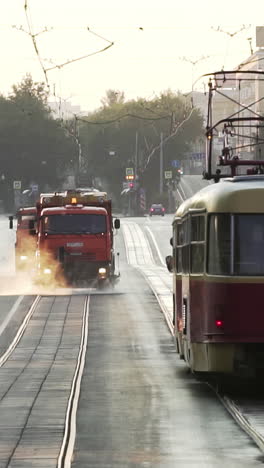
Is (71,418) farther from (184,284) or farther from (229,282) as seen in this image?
(184,284)

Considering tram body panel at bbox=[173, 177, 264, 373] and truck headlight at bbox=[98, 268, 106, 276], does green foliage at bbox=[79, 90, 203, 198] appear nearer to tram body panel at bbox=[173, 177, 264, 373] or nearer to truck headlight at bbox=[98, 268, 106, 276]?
truck headlight at bbox=[98, 268, 106, 276]

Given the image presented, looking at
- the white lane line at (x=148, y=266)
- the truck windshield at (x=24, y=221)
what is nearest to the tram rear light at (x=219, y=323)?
the white lane line at (x=148, y=266)

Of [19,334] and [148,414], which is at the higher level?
[148,414]

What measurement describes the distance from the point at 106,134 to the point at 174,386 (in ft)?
510

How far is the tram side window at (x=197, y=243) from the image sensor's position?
1923 cm

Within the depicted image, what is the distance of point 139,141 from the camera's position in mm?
172000

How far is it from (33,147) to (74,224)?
117843 millimetres

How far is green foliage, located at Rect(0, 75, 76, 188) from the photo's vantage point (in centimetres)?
16338

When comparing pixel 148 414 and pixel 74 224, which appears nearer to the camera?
pixel 148 414

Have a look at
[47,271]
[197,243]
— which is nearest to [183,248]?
[197,243]

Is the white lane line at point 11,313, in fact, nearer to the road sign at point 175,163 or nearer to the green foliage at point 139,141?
the road sign at point 175,163

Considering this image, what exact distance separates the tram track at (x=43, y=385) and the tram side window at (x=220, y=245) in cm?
239

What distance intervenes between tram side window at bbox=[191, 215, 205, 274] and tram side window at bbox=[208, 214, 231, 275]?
34cm

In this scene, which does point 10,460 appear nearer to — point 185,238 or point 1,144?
point 185,238
